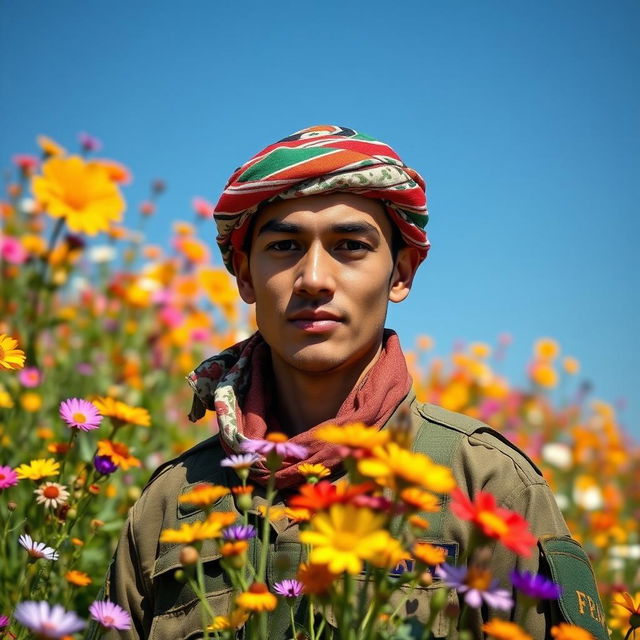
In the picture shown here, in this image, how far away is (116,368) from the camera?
367 centimetres

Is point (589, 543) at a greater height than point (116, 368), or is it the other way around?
point (116, 368)

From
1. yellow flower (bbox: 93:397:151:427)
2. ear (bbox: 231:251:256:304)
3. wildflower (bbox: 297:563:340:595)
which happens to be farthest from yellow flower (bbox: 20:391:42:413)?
wildflower (bbox: 297:563:340:595)

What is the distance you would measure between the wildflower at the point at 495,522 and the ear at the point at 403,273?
3.73ft

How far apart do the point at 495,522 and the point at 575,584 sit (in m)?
0.75

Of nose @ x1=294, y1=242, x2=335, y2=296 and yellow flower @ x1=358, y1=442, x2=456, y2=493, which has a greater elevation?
nose @ x1=294, y1=242, x2=335, y2=296

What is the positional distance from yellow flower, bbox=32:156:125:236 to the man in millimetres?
819

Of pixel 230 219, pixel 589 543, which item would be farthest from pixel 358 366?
pixel 589 543

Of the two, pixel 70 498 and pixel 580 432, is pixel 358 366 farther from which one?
Result: pixel 580 432

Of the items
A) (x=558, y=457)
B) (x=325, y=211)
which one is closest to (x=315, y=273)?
(x=325, y=211)

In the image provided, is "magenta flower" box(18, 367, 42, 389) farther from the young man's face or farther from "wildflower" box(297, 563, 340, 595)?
"wildflower" box(297, 563, 340, 595)

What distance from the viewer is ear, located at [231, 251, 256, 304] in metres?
2.00

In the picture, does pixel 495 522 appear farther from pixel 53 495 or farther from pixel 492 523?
pixel 53 495

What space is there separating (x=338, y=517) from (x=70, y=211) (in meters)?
2.04

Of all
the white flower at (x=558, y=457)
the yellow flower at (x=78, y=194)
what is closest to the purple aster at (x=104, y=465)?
the yellow flower at (x=78, y=194)
